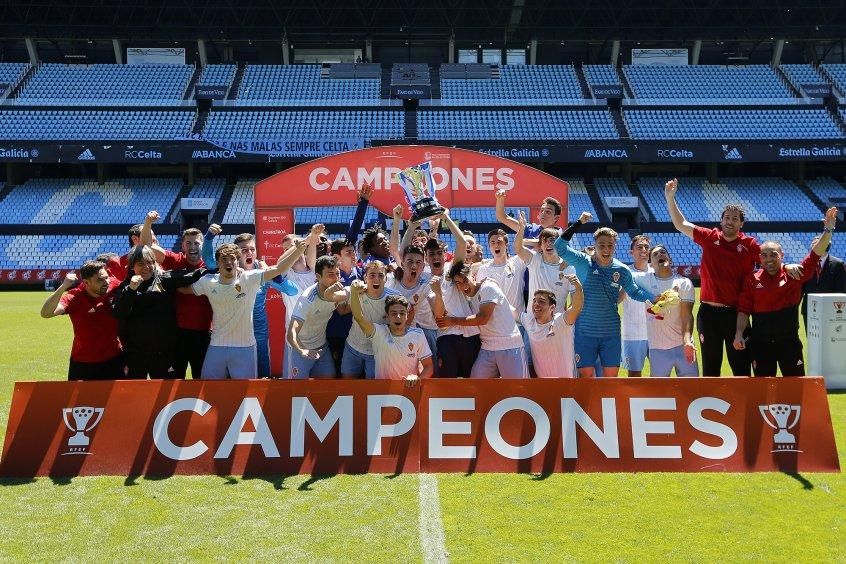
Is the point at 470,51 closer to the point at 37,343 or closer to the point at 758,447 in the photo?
the point at 37,343

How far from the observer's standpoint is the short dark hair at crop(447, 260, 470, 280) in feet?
22.0

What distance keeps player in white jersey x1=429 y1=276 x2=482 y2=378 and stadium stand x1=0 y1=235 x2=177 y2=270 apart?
93.7ft

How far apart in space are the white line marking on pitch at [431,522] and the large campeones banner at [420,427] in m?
0.31

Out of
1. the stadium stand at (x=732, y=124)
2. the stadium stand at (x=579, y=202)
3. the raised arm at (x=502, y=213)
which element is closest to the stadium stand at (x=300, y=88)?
the stadium stand at (x=579, y=202)

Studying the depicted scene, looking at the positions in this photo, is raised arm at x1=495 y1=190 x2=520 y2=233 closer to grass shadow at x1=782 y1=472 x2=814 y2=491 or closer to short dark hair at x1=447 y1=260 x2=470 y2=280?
short dark hair at x1=447 y1=260 x2=470 y2=280

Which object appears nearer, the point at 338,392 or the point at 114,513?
the point at 114,513

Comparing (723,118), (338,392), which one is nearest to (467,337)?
(338,392)

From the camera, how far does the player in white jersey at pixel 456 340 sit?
22.7ft

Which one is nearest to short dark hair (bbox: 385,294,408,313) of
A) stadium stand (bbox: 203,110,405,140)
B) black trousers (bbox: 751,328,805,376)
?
black trousers (bbox: 751,328,805,376)

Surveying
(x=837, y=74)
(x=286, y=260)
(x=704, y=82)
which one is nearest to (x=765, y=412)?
(x=286, y=260)

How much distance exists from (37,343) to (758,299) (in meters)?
13.1

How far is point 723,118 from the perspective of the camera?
37.3 metres

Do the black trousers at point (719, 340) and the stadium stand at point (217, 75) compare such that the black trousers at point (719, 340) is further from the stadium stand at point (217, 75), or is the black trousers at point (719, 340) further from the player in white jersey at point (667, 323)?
the stadium stand at point (217, 75)

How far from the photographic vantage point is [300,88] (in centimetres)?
3938
